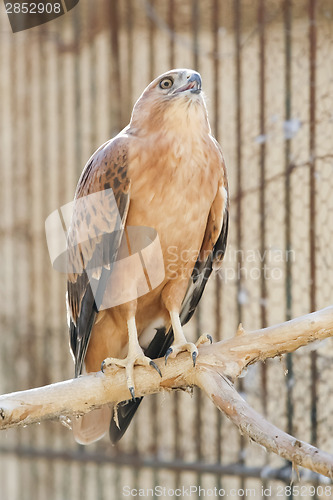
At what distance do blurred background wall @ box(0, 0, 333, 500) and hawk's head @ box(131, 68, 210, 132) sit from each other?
1.01m

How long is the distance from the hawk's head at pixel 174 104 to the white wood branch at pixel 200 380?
66cm

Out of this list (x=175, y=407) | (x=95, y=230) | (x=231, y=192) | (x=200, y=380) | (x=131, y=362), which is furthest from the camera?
(x=175, y=407)

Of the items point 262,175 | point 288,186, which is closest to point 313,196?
point 288,186

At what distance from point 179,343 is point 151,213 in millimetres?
411

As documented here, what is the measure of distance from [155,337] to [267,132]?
4.06 feet

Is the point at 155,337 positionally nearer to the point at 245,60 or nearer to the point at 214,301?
the point at 214,301

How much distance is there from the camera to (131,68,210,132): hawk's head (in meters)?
1.76

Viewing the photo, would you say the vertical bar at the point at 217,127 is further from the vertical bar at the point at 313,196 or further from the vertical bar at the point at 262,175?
the vertical bar at the point at 313,196

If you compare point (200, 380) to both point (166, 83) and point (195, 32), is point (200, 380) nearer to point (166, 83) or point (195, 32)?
point (166, 83)

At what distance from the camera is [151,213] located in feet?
5.76

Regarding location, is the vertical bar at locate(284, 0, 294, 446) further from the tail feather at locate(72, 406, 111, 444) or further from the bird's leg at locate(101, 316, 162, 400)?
the bird's leg at locate(101, 316, 162, 400)

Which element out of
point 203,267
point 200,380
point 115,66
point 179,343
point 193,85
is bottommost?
point 200,380

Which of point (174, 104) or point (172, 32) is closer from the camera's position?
point (174, 104)

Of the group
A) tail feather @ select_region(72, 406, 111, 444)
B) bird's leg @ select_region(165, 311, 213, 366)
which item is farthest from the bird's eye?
tail feather @ select_region(72, 406, 111, 444)
